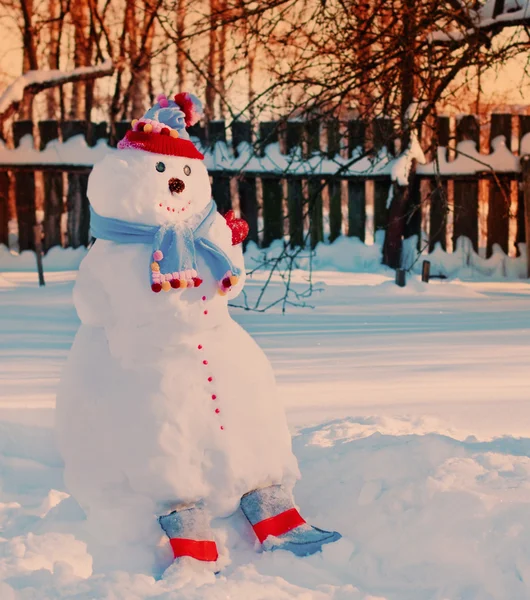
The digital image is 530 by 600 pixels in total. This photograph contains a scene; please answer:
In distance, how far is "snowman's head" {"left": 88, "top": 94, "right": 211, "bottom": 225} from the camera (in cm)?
310

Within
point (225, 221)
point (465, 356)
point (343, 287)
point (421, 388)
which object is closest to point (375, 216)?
point (343, 287)

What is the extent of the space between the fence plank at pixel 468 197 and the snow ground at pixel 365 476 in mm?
3713

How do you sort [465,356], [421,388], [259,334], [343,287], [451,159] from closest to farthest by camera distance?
1. [421,388]
2. [465,356]
3. [259,334]
4. [343,287]
5. [451,159]

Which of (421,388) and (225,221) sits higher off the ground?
(225,221)

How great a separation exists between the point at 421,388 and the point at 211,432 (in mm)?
2345

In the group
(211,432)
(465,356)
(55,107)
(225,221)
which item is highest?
(55,107)

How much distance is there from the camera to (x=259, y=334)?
22.5 feet

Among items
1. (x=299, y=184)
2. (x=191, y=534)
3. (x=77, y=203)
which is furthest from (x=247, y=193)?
(x=191, y=534)

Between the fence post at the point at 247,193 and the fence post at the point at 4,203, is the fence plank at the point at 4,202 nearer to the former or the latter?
the fence post at the point at 4,203

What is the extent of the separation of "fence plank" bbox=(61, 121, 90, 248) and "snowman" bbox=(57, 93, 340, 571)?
8439mm

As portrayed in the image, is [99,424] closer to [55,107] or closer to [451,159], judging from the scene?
[451,159]

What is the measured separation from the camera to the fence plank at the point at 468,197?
34.1 ft

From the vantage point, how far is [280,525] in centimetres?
313

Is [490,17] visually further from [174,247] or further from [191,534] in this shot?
[191,534]
